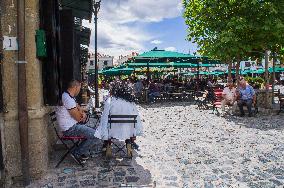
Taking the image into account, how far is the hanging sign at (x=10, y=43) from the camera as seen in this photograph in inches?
199

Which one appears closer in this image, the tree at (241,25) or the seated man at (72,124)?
the seated man at (72,124)

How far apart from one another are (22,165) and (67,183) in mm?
696

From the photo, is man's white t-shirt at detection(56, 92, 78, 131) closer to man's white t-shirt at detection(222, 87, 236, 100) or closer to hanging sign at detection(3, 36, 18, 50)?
hanging sign at detection(3, 36, 18, 50)

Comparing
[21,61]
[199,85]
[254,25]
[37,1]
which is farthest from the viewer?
[199,85]

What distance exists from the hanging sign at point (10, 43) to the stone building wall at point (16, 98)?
6cm

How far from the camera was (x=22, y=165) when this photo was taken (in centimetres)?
523

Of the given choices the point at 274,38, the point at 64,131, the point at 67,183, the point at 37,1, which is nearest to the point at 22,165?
the point at 67,183

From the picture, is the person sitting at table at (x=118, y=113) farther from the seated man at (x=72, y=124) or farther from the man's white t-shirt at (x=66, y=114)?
the man's white t-shirt at (x=66, y=114)

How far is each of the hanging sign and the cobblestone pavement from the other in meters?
1.98

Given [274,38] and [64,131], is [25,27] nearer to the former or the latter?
[64,131]

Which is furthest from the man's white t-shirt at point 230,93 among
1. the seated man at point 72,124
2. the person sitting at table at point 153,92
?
the seated man at point 72,124

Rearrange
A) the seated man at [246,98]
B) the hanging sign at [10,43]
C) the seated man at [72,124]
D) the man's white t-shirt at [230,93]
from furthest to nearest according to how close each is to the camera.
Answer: the man's white t-shirt at [230,93], the seated man at [246,98], the seated man at [72,124], the hanging sign at [10,43]

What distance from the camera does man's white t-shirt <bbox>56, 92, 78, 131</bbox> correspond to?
6.24 metres

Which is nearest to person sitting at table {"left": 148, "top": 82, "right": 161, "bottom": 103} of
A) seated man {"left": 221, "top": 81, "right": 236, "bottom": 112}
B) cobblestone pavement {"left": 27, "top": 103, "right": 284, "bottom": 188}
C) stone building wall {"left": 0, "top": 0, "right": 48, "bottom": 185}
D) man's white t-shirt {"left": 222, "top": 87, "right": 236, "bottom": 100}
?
seated man {"left": 221, "top": 81, "right": 236, "bottom": 112}
